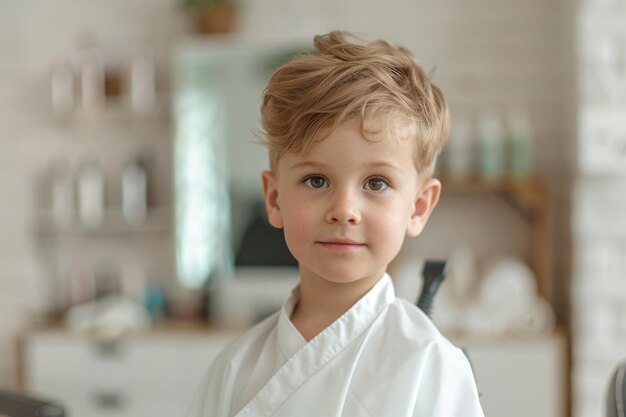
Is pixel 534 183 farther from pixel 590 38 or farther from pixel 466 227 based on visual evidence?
pixel 590 38

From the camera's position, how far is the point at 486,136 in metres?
3.27

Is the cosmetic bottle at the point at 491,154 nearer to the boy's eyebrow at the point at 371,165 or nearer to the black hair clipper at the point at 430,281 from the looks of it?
the black hair clipper at the point at 430,281

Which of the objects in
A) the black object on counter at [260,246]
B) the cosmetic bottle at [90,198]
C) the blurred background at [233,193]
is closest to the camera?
the blurred background at [233,193]

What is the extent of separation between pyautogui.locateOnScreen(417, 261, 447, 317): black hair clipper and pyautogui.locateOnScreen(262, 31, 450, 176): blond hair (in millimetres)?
169

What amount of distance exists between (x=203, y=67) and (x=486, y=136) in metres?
1.32

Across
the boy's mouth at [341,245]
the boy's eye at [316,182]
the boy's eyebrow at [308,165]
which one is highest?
the boy's eyebrow at [308,165]

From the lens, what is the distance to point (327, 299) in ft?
3.87

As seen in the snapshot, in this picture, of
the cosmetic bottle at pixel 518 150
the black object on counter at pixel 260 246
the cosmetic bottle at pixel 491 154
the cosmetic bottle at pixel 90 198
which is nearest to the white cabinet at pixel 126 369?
the black object on counter at pixel 260 246

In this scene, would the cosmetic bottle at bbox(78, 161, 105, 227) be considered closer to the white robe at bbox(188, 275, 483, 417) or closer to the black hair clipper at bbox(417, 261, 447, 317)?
the white robe at bbox(188, 275, 483, 417)

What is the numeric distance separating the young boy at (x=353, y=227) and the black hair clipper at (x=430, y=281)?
7 cm

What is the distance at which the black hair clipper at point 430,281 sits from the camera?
1.23 m

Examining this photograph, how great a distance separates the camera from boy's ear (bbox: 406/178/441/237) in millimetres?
1195

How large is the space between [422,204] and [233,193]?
96.4 inches

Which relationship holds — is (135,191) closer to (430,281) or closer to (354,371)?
(430,281)
